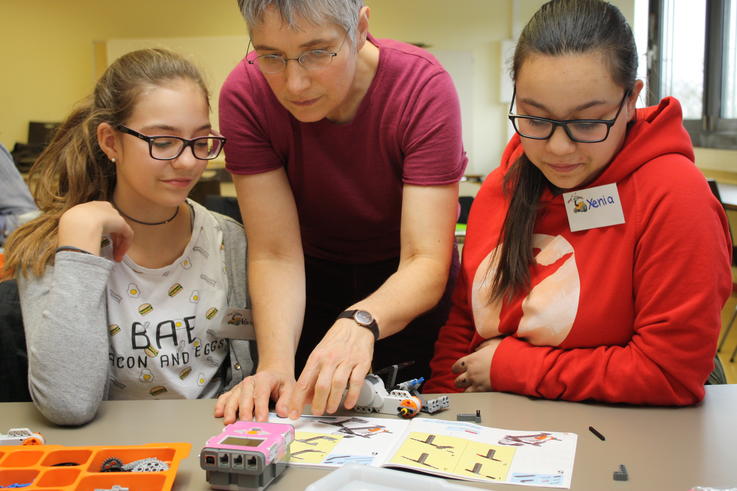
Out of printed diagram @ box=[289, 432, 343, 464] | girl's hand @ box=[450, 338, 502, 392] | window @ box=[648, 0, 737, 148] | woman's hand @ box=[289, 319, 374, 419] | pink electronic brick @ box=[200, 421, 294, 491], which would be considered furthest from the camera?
window @ box=[648, 0, 737, 148]

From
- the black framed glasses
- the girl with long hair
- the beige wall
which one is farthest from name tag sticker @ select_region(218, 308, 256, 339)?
the beige wall

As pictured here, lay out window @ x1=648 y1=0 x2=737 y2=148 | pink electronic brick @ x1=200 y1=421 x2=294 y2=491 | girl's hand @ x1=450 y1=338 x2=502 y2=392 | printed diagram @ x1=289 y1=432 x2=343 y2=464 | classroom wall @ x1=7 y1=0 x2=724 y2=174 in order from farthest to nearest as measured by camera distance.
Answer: classroom wall @ x1=7 y1=0 x2=724 y2=174, window @ x1=648 y1=0 x2=737 y2=148, girl's hand @ x1=450 y1=338 x2=502 y2=392, printed diagram @ x1=289 y1=432 x2=343 y2=464, pink electronic brick @ x1=200 y1=421 x2=294 y2=491

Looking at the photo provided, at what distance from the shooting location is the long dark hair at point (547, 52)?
1.24m

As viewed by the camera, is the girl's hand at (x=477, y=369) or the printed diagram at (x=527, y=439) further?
the girl's hand at (x=477, y=369)

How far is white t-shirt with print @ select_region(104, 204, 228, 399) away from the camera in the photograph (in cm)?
148

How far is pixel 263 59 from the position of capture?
133 cm

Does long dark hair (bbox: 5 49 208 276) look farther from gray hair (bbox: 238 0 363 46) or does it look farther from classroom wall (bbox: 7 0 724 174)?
classroom wall (bbox: 7 0 724 174)

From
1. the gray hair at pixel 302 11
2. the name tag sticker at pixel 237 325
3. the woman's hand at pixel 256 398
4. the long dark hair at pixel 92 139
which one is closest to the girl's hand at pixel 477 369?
the woman's hand at pixel 256 398

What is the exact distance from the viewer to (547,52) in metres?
1.25

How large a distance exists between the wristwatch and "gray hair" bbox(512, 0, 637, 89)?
0.55 metres

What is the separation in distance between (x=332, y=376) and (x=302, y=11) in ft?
2.10

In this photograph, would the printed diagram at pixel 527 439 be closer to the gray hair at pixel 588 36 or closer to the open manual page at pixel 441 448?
the open manual page at pixel 441 448

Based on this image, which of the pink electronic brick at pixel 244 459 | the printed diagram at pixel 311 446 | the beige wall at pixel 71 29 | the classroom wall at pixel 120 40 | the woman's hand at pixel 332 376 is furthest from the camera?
the beige wall at pixel 71 29

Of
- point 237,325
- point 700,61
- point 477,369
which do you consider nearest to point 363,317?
point 477,369
